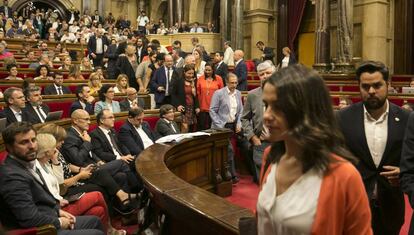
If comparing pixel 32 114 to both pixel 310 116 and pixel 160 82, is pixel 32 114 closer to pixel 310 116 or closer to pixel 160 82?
pixel 160 82

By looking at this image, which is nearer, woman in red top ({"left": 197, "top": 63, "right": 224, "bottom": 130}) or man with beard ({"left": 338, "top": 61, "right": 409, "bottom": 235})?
man with beard ({"left": 338, "top": 61, "right": 409, "bottom": 235})

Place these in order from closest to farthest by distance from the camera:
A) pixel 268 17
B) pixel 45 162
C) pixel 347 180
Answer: pixel 347 180
pixel 45 162
pixel 268 17

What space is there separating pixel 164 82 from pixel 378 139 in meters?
5.06

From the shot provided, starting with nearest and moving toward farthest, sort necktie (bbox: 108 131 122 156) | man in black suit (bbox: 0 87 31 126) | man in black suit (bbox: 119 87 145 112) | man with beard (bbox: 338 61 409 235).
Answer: man with beard (bbox: 338 61 409 235)
necktie (bbox: 108 131 122 156)
man in black suit (bbox: 0 87 31 126)
man in black suit (bbox: 119 87 145 112)

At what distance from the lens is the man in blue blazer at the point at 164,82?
7.09 meters

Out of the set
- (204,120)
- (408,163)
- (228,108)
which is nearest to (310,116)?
(408,163)

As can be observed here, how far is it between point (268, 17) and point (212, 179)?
10.4 meters

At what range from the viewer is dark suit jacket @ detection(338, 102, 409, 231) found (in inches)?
90.6

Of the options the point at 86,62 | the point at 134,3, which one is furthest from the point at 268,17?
the point at 134,3

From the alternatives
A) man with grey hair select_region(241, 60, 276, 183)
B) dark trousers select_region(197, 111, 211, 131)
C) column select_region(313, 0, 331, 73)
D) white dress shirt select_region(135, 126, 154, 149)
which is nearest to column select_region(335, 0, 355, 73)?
column select_region(313, 0, 331, 73)

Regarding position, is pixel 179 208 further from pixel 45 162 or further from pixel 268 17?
pixel 268 17

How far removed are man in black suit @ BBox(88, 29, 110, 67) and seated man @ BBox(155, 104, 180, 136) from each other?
648 cm

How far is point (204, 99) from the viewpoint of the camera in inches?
260

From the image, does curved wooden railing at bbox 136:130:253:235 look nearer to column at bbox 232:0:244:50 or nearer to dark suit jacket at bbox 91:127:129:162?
dark suit jacket at bbox 91:127:129:162
